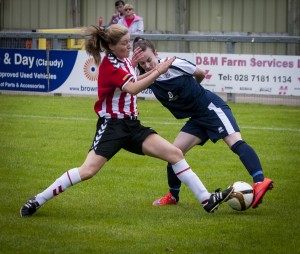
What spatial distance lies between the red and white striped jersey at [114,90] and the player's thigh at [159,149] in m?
0.29

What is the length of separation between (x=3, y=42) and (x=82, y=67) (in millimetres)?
2743

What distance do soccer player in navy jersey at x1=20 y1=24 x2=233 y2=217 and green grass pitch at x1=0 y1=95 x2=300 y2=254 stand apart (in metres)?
0.26

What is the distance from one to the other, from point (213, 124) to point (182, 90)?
454 millimetres

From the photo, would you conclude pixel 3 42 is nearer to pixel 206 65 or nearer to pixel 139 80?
pixel 206 65

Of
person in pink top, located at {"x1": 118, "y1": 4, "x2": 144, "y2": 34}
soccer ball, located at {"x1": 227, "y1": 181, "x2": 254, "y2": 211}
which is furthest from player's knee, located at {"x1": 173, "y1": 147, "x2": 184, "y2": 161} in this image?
person in pink top, located at {"x1": 118, "y1": 4, "x2": 144, "y2": 34}

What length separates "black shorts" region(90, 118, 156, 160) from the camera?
862 cm

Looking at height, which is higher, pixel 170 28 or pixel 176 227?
pixel 170 28

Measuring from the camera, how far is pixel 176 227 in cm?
838

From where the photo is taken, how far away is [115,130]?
28.4 feet

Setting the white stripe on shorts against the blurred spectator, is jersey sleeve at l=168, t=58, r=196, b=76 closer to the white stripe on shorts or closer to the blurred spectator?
the white stripe on shorts

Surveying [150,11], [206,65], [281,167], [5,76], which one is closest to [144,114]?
[206,65]

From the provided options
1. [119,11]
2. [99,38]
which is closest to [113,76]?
[99,38]

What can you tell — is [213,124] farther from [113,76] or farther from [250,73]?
[250,73]

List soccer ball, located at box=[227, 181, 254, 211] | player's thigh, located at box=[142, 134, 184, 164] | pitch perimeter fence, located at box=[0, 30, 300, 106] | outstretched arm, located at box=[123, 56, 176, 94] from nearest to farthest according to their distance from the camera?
outstretched arm, located at box=[123, 56, 176, 94] < player's thigh, located at box=[142, 134, 184, 164] < soccer ball, located at box=[227, 181, 254, 211] < pitch perimeter fence, located at box=[0, 30, 300, 106]
